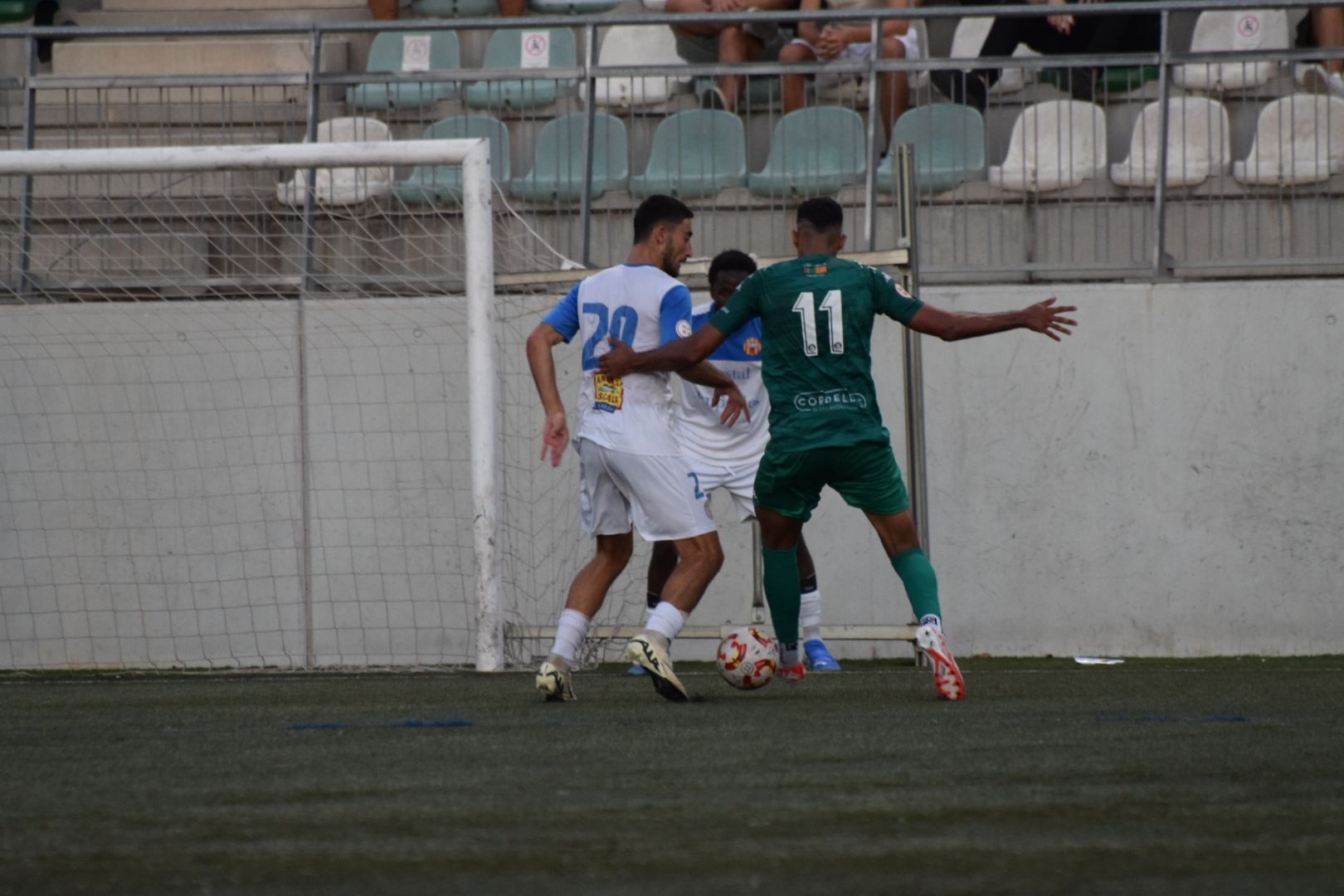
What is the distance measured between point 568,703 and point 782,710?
33.6 inches

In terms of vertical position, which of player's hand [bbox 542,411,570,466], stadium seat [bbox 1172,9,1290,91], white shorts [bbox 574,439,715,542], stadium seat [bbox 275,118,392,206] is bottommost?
white shorts [bbox 574,439,715,542]

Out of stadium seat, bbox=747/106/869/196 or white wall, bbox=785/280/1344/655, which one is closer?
white wall, bbox=785/280/1344/655

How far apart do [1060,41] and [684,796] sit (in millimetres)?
8080

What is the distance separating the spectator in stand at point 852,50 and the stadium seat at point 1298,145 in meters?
2.00

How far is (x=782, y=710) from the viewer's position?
19.3ft

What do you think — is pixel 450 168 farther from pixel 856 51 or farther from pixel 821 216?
pixel 821 216

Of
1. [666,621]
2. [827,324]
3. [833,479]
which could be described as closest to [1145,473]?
[833,479]

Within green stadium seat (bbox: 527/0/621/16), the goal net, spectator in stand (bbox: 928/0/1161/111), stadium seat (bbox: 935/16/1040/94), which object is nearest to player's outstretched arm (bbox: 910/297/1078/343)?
the goal net

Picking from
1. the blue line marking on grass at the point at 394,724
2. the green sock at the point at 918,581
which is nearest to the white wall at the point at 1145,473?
the green sock at the point at 918,581

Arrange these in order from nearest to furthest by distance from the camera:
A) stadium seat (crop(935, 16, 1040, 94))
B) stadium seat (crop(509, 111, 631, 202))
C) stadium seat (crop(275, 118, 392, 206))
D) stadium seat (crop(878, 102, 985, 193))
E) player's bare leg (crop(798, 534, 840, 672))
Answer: player's bare leg (crop(798, 534, 840, 672)) → stadium seat (crop(878, 102, 985, 193)) → stadium seat (crop(509, 111, 631, 202)) → stadium seat (crop(275, 118, 392, 206)) → stadium seat (crop(935, 16, 1040, 94))

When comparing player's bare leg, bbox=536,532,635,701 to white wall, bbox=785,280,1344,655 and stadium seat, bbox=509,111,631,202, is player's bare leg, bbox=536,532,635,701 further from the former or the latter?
stadium seat, bbox=509,111,631,202

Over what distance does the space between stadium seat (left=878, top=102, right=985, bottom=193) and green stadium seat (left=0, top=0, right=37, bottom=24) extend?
21.0 ft

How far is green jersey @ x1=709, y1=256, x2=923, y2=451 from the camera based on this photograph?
20.9ft

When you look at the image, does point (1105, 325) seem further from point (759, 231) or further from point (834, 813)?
point (834, 813)
